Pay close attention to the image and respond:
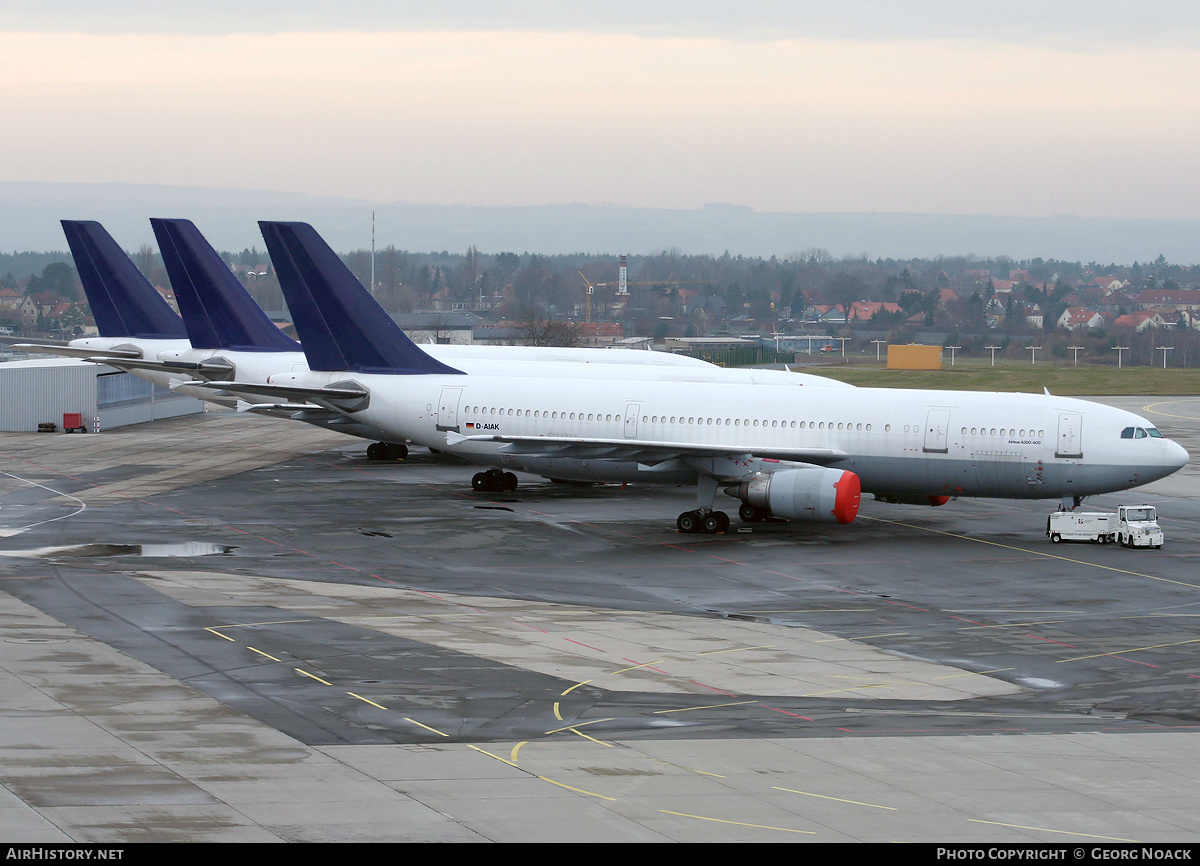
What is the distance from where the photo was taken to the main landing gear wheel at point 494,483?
52938 mm

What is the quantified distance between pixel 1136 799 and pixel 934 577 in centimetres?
1861

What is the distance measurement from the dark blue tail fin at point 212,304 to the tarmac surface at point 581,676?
1326 cm

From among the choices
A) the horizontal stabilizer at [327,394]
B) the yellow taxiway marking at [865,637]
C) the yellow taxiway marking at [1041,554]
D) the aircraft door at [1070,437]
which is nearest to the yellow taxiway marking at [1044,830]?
the yellow taxiway marking at [865,637]

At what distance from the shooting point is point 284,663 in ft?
86.8

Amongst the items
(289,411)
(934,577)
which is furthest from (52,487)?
(934,577)

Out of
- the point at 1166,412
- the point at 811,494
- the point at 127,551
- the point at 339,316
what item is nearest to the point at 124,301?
the point at 339,316

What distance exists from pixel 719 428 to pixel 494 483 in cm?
1083

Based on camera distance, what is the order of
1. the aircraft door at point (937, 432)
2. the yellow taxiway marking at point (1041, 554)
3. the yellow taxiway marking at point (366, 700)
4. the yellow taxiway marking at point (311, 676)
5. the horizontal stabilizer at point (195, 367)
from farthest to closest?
the horizontal stabilizer at point (195, 367)
the aircraft door at point (937, 432)
the yellow taxiway marking at point (1041, 554)
the yellow taxiway marking at point (311, 676)
the yellow taxiway marking at point (366, 700)

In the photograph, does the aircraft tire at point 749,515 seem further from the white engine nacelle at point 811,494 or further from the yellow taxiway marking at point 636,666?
the yellow taxiway marking at point 636,666

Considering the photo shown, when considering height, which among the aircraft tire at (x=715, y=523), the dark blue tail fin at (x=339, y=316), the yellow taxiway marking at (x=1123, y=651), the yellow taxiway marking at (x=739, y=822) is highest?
the dark blue tail fin at (x=339, y=316)

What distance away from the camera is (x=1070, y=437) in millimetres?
42250

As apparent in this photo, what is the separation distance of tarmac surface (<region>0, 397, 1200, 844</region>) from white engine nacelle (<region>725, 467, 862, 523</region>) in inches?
44.0

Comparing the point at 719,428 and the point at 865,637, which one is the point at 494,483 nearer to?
the point at 719,428
